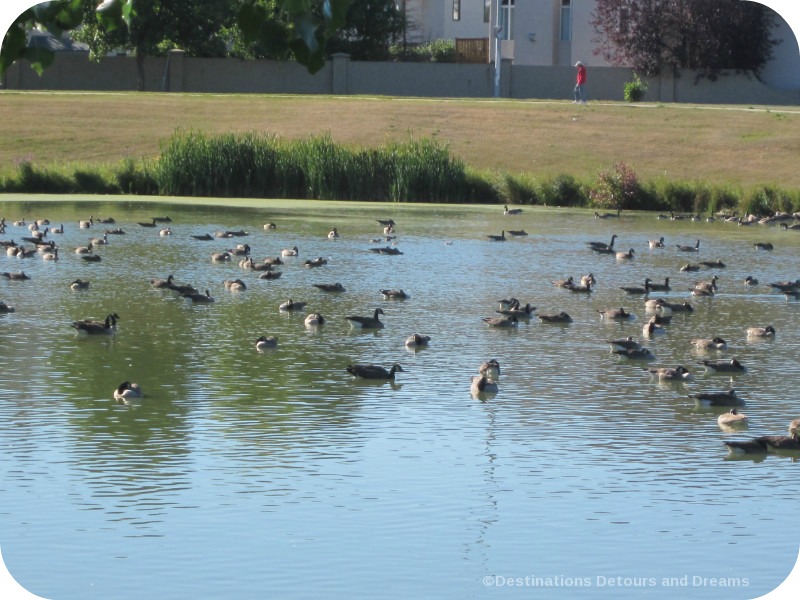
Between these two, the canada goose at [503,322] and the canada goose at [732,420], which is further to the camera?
the canada goose at [503,322]

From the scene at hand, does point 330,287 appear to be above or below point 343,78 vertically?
below

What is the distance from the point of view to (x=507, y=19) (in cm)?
7462

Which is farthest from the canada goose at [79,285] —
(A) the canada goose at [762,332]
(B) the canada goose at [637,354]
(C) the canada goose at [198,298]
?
(A) the canada goose at [762,332]

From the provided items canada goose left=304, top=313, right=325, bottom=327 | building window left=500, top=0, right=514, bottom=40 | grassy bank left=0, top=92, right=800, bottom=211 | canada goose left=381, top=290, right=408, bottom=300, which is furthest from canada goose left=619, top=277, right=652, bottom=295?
building window left=500, top=0, right=514, bottom=40

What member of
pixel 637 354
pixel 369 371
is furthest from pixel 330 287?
pixel 369 371

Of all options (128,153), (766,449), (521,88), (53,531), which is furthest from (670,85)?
(53,531)

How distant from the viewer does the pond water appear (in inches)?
392

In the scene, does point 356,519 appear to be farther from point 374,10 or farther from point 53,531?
point 374,10

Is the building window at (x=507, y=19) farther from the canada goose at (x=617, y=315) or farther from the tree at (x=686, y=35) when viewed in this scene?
the canada goose at (x=617, y=315)

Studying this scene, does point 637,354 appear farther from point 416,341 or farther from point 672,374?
point 416,341

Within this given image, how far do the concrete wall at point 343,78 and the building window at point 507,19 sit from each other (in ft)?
14.0

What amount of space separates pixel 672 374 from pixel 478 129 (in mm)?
37698

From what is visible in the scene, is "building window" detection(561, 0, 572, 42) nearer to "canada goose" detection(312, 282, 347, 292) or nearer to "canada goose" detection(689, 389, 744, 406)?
"canada goose" detection(312, 282, 347, 292)

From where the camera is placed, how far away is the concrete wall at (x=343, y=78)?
70312 mm
